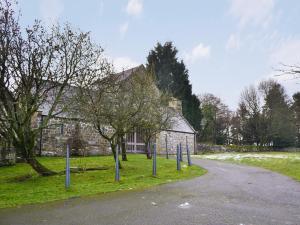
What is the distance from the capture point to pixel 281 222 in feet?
17.5

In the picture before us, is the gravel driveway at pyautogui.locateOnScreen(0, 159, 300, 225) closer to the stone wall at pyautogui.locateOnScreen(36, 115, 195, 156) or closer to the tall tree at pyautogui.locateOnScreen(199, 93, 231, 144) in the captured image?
the stone wall at pyautogui.locateOnScreen(36, 115, 195, 156)

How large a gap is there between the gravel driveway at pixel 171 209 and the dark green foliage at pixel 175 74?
3670cm

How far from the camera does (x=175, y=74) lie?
4631 centimetres

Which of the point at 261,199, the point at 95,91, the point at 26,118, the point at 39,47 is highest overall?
the point at 39,47

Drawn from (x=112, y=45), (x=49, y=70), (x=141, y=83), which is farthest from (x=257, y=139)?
(x=49, y=70)

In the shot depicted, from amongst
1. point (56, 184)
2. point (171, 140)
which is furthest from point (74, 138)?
point (171, 140)

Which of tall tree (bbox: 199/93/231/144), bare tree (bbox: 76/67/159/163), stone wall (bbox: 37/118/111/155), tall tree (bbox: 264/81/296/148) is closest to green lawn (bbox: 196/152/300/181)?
bare tree (bbox: 76/67/159/163)

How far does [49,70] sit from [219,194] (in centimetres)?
851

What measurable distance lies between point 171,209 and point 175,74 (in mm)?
40881

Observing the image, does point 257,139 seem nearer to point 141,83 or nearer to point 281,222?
point 141,83

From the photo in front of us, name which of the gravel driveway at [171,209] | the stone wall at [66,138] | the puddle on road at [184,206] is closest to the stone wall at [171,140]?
the stone wall at [66,138]

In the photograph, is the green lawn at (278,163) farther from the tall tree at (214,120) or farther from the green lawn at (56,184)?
the tall tree at (214,120)

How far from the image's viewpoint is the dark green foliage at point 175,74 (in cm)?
4538

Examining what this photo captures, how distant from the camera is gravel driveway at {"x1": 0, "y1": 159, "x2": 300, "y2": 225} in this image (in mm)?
5461
